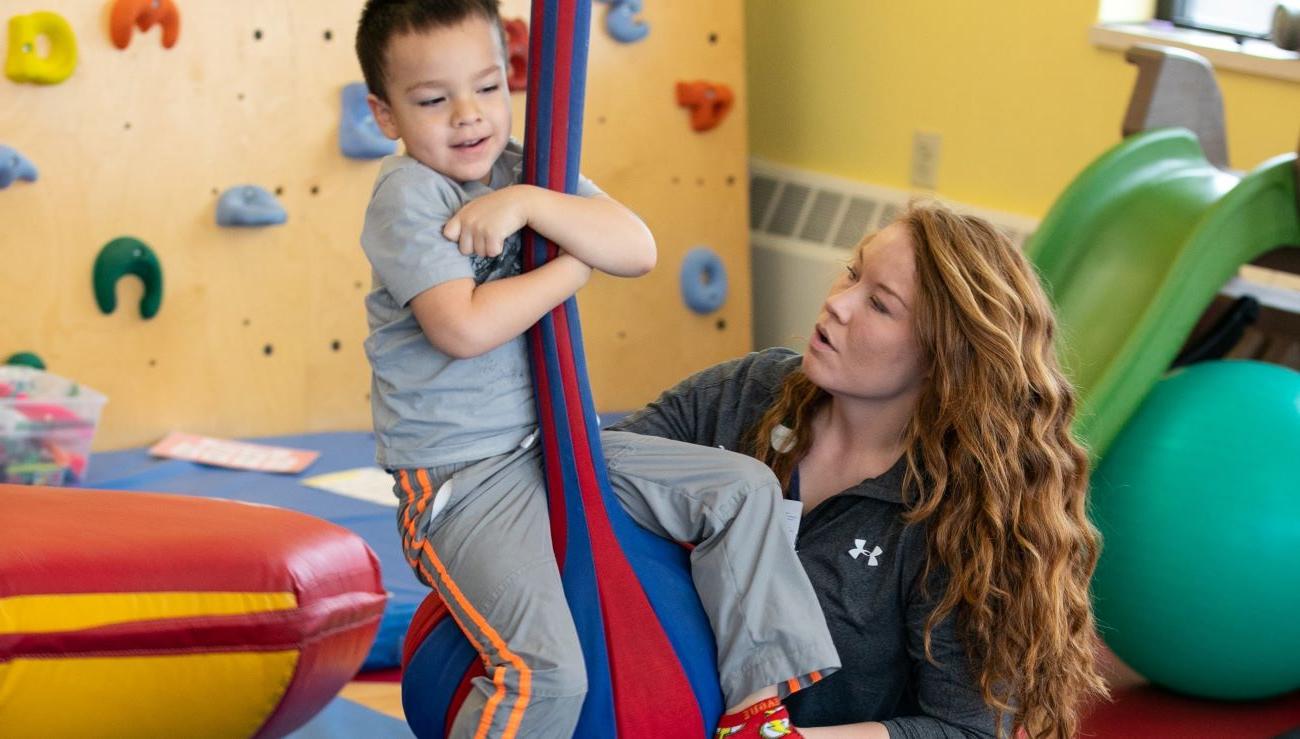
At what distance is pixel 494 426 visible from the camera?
4.68 feet

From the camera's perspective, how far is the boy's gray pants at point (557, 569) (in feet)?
4.34

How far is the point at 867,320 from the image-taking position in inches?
62.4

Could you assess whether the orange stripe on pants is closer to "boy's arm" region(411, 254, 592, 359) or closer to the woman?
"boy's arm" region(411, 254, 592, 359)

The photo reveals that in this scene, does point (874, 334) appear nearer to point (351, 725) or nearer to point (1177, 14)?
point (351, 725)

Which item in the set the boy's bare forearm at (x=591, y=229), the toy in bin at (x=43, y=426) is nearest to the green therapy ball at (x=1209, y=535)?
the boy's bare forearm at (x=591, y=229)

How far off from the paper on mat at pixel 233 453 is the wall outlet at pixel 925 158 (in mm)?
1748

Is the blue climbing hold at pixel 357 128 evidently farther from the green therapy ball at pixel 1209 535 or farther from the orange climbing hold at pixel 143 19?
the green therapy ball at pixel 1209 535

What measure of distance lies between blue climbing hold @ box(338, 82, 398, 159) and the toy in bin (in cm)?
84

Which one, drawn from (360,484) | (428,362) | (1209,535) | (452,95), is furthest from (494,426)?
(360,484)

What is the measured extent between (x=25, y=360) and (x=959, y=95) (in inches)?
93.7

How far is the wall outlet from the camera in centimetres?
402

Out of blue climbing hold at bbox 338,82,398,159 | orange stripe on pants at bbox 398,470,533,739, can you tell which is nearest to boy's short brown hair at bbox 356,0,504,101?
orange stripe on pants at bbox 398,470,533,739

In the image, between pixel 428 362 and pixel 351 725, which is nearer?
pixel 428 362

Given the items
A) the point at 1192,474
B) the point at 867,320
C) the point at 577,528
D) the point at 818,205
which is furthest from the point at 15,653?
the point at 818,205
